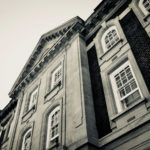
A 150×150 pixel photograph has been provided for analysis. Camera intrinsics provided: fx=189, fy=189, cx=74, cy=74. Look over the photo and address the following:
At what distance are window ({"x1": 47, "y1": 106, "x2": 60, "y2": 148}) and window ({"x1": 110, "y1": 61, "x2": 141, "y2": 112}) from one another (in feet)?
13.5

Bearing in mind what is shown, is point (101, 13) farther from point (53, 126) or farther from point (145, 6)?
point (53, 126)

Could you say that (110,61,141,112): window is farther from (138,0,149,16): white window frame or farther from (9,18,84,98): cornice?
(9,18,84,98): cornice

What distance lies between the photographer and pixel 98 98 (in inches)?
394

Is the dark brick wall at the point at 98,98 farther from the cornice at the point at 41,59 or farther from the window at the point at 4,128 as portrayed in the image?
the window at the point at 4,128

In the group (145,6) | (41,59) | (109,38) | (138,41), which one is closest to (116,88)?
(138,41)

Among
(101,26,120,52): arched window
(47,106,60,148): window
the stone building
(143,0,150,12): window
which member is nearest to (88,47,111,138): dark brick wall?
the stone building

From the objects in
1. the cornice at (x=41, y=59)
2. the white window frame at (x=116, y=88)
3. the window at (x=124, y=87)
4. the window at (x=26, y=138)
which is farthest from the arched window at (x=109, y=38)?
the window at (x=26, y=138)

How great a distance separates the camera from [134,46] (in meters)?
9.73

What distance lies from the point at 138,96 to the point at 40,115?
7.58 m

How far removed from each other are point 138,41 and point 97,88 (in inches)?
129

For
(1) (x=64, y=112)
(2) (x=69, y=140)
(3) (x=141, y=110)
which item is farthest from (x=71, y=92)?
(3) (x=141, y=110)

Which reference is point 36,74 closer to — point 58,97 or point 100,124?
point 58,97

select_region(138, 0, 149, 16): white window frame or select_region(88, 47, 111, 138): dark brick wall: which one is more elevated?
select_region(138, 0, 149, 16): white window frame

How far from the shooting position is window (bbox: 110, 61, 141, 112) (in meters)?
8.49
